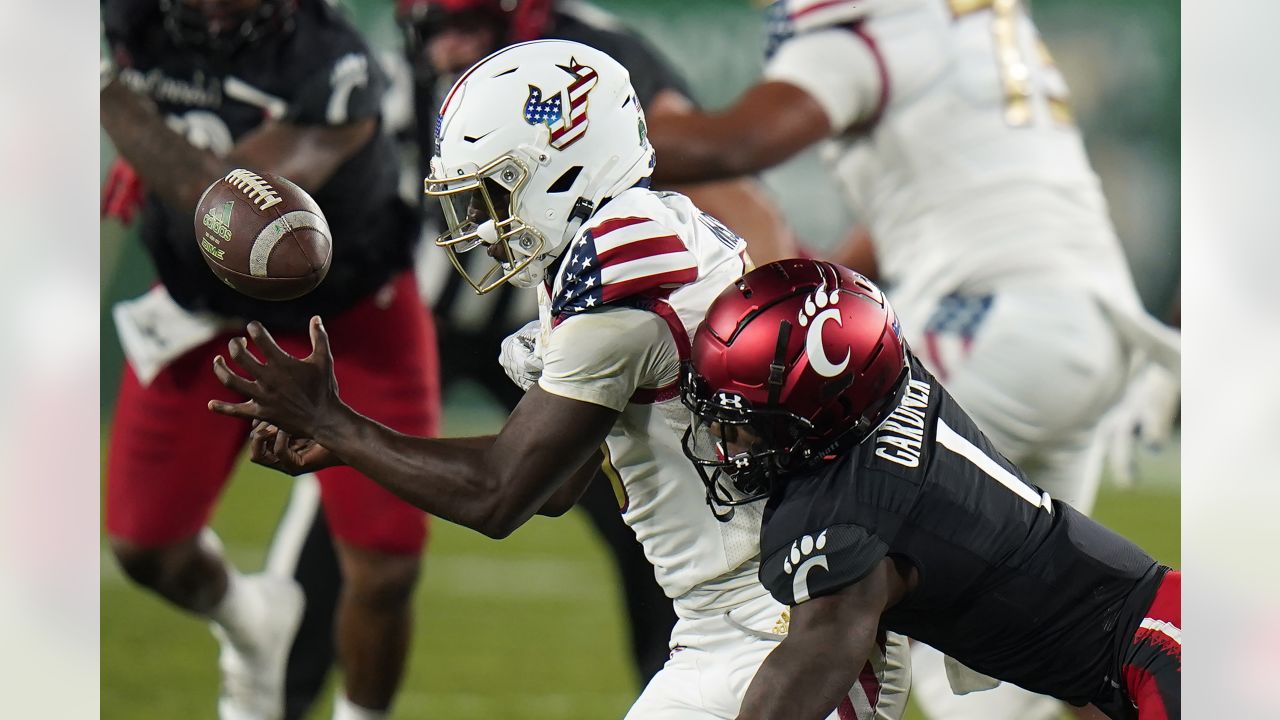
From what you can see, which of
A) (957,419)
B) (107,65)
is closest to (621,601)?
(957,419)

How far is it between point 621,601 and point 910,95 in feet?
4.50

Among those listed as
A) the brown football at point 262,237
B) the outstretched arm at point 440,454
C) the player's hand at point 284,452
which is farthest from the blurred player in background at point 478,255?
the outstretched arm at point 440,454

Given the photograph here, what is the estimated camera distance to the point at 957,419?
170 centimetres

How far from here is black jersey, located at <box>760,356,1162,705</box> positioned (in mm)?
1523

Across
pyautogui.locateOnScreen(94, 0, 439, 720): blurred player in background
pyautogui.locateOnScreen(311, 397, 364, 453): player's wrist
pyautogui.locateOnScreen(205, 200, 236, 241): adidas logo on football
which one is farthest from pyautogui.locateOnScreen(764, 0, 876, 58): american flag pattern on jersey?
pyautogui.locateOnScreen(311, 397, 364, 453): player's wrist

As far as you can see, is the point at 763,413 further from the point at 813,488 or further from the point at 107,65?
the point at 107,65

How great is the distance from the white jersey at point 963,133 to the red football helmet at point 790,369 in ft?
4.19

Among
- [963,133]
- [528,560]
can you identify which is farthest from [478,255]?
[963,133]

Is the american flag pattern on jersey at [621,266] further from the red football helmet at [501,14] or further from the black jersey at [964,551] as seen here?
the red football helmet at [501,14]

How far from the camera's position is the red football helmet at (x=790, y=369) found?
157 cm

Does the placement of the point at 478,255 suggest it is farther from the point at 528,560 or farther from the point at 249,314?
the point at 528,560

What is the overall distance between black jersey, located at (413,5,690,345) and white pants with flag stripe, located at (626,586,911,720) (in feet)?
4.47

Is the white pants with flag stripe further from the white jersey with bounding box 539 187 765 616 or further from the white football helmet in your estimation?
the white football helmet

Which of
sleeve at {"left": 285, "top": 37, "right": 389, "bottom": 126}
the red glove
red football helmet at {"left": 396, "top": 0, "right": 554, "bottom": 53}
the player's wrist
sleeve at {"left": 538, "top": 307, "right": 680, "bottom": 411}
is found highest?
sleeve at {"left": 538, "top": 307, "right": 680, "bottom": 411}
